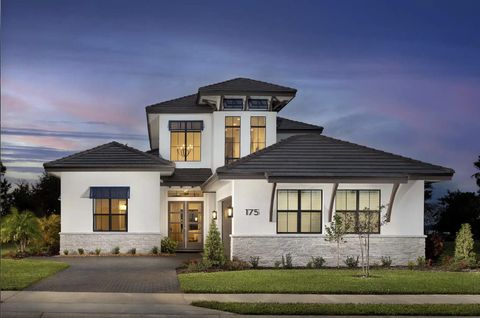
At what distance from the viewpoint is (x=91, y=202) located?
29.0 m

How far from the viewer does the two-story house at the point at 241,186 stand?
76.5 feet

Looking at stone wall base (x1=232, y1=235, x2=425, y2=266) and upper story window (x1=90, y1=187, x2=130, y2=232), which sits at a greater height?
upper story window (x1=90, y1=187, x2=130, y2=232)

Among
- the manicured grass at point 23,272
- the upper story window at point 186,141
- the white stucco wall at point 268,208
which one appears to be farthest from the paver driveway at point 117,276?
the upper story window at point 186,141

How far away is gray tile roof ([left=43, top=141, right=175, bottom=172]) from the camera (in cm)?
2859

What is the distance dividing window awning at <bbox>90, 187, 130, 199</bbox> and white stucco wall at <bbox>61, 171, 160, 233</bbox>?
20 cm

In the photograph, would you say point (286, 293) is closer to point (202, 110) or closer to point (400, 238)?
point (400, 238)

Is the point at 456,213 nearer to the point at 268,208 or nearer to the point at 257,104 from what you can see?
the point at 257,104

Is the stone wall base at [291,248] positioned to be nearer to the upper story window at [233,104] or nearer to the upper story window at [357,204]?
the upper story window at [357,204]

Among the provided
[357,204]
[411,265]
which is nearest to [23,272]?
[357,204]

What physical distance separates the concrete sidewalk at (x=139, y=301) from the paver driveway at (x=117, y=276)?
42.7 inches

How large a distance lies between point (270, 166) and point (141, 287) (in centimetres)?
773

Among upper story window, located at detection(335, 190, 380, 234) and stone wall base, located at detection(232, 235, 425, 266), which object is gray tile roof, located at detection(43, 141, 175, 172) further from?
upper story window, located at detection(335, 190, 380, 234)

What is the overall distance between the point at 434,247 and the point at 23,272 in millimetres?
14318

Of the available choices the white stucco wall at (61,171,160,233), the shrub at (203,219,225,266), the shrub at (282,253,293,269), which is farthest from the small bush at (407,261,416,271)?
the white stucco wall at (61,171,160,233)
